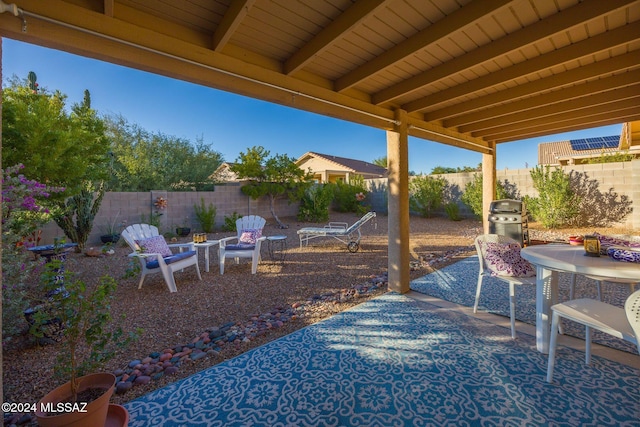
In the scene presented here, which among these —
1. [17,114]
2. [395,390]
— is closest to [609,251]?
[395,390]

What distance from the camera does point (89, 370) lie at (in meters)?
1.62

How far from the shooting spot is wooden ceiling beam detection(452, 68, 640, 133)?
3.06m

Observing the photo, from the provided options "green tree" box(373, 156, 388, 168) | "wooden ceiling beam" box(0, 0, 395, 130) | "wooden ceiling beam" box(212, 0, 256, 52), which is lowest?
"wooden ceiling beam" box(0, 0, 395, 130)

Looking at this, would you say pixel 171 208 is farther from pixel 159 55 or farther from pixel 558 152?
pixel 558 152

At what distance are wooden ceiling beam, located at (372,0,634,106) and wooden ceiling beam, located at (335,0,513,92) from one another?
0.62 m

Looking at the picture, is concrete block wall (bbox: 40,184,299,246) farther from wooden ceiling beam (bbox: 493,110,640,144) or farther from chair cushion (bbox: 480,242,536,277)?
chair cushion (bbox: 480,242,536,277)

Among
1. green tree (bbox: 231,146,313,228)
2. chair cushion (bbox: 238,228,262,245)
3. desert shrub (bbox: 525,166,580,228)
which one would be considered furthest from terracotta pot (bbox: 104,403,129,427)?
desert shrub (bbox: 525,166,580,228)

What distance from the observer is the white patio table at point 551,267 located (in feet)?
6.13

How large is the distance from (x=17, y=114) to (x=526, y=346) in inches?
321

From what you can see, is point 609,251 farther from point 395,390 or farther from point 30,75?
point 30,75

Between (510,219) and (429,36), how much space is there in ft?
16.5

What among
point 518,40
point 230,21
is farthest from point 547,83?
point 230,21

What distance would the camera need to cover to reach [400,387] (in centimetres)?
188

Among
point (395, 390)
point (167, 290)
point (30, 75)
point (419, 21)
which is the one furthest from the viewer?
point (30, 75)
